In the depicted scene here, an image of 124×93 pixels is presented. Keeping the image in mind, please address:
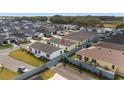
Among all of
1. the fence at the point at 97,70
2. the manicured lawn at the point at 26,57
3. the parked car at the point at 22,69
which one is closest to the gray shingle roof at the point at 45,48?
the manicured lawn at the point at 26,57

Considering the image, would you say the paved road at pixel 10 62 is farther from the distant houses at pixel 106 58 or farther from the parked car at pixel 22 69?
the distant houses at pixel 106 58

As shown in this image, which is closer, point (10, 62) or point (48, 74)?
point (48, 74)

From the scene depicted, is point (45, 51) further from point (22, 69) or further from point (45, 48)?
point (22, 69)

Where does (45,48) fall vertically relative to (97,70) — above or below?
above

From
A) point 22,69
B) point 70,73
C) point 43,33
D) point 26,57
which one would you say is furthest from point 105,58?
point 43,33

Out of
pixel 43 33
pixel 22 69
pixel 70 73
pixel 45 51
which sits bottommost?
pixel 70 73
